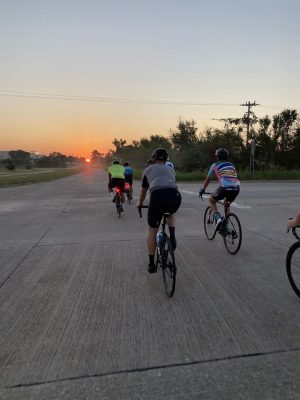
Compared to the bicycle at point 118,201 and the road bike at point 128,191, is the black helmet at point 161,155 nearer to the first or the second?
the bicycle at point 118,201

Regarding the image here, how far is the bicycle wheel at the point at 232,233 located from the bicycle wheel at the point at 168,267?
6.44 feet

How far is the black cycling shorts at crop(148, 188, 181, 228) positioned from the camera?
4555mm

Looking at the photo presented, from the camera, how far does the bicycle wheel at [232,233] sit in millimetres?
6141

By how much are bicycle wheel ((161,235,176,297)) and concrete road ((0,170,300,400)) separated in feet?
0.43

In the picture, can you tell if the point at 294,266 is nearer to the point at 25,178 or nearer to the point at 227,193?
the point at 227,193

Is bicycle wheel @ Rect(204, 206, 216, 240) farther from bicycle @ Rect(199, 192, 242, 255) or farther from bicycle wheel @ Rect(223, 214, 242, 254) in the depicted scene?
bicycle wheel @ Rect(223, 214, 242, 254)

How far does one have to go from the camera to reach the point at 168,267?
14.8ft

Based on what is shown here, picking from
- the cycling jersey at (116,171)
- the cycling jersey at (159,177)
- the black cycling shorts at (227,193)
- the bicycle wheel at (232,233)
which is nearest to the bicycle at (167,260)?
the cycling jersey at (159,177)

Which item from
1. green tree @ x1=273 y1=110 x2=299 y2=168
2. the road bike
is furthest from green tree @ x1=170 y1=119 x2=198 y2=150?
the road bike

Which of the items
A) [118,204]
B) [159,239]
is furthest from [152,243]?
[118,204]

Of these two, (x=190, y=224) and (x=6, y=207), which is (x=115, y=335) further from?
(x=6, y=207)

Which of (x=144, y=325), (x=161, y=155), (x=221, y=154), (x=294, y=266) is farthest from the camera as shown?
(x=221, y=154)

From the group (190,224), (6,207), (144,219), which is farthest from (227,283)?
(6,207)

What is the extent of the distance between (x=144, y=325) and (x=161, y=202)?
5.20ft
